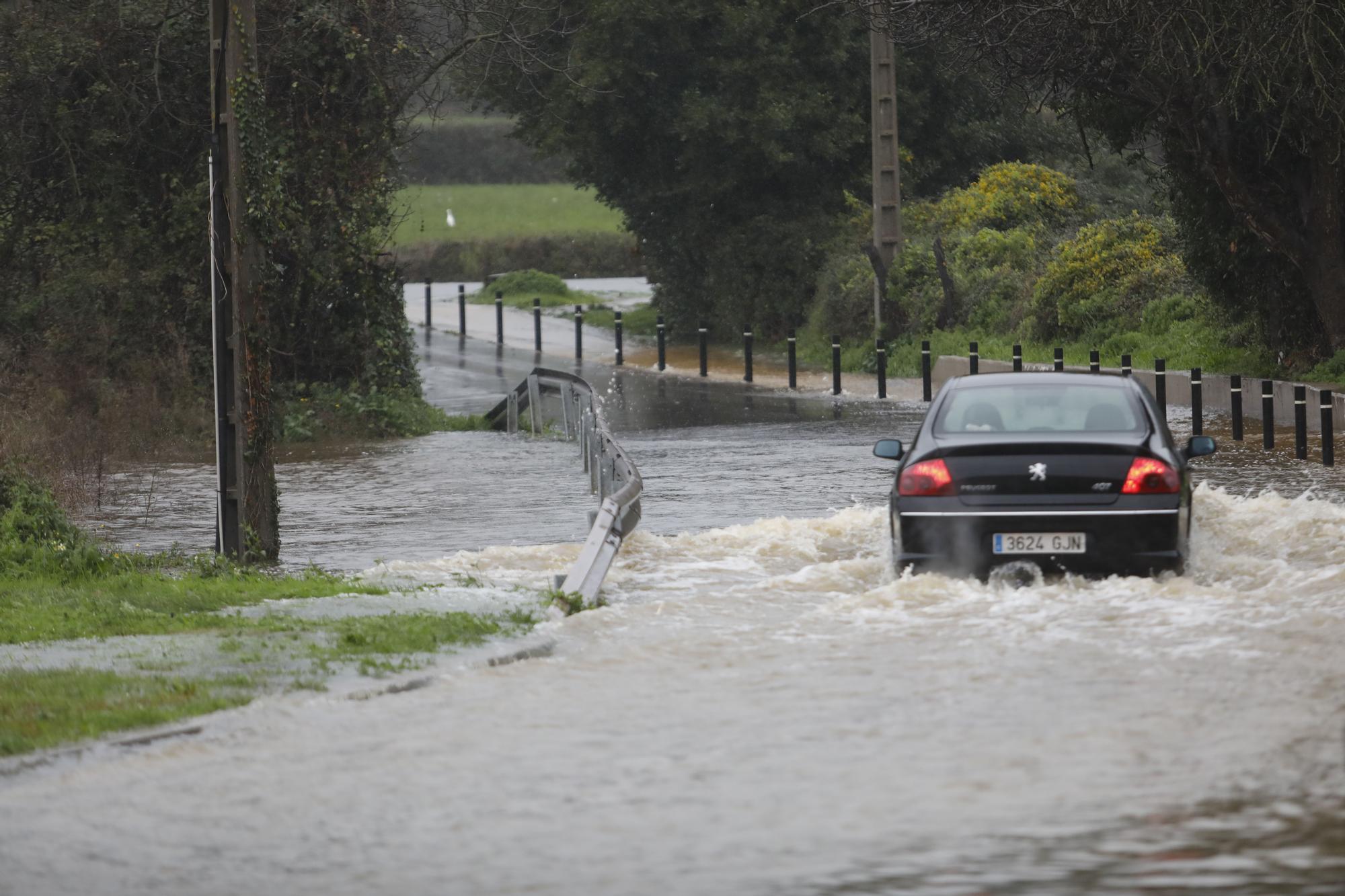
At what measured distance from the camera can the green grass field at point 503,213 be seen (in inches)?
3691

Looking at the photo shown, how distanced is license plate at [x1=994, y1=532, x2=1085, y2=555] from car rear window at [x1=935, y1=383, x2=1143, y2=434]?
2.58 feet

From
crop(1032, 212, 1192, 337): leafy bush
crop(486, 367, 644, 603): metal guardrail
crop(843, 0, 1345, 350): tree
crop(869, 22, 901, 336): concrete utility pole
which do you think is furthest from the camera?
crop(869, 22, 901, 336): concrete utility pole

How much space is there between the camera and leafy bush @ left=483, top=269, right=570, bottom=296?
6312 centimetres

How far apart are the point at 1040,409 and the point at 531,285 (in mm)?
52065

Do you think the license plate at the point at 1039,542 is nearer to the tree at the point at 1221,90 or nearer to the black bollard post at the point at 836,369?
the tree at the point at 1221,90

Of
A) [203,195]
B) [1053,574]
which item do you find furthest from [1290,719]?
[203,195]

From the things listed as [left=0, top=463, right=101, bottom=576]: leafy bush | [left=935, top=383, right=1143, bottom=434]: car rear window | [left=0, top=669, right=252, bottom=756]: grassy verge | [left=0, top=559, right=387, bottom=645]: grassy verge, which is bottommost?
[left=0, top=669, right=252, bottom=756]: grassy verge

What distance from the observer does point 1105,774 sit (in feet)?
25.2

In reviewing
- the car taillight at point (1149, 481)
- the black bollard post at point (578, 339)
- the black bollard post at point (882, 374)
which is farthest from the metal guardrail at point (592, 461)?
the black bollard post at point (578, 339)

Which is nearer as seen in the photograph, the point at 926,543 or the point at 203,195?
the point at 926,543

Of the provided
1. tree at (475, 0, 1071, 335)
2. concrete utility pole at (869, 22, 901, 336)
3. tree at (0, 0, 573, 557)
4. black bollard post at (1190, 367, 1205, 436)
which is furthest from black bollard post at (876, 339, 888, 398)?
tree at (475, 0, 1071, 335)

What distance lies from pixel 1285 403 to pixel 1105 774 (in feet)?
59.5

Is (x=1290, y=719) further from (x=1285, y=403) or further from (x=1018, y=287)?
(x=1018, y=287)

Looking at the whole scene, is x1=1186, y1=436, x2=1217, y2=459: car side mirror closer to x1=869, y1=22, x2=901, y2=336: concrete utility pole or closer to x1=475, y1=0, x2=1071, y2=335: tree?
x1=869, y1=22, x2=901, y2=336: concrete utility pole
